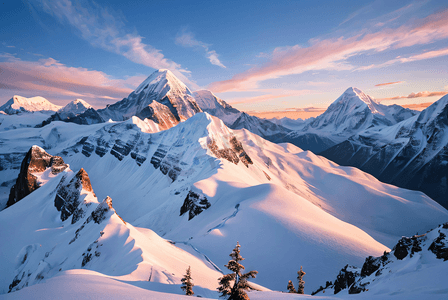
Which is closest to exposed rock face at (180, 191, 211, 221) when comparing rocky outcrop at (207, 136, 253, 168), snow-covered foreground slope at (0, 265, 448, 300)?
snow-covered foreground slope at (0, 265, 448, 300)

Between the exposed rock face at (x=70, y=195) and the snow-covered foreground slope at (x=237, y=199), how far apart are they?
12.1 meters

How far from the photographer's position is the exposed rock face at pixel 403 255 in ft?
46.7

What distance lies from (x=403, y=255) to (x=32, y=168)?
303 feet

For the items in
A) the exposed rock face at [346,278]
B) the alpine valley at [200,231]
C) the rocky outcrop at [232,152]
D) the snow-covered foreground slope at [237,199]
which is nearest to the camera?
the alpine valley at [200,231]

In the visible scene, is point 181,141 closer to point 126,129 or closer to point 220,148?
point 220,148

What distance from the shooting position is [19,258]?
3456 cm

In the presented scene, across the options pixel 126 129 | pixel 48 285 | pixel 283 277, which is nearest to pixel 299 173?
pixel 283 277

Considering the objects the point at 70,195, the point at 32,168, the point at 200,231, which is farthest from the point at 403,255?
the point at 32,168

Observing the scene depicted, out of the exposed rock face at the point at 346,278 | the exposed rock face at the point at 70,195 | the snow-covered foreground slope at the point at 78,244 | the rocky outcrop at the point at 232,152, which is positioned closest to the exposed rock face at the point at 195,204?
the snow-covered foreground slope at the point at 78,244

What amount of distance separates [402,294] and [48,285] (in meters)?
20.1

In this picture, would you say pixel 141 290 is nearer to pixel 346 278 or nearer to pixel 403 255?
pixel 346 278

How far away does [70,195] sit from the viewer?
44.7 meters

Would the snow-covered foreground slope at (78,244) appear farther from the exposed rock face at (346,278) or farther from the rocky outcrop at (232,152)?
the rocky outcrop at (232,152)

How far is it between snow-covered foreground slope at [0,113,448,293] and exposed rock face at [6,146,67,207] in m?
11.1
